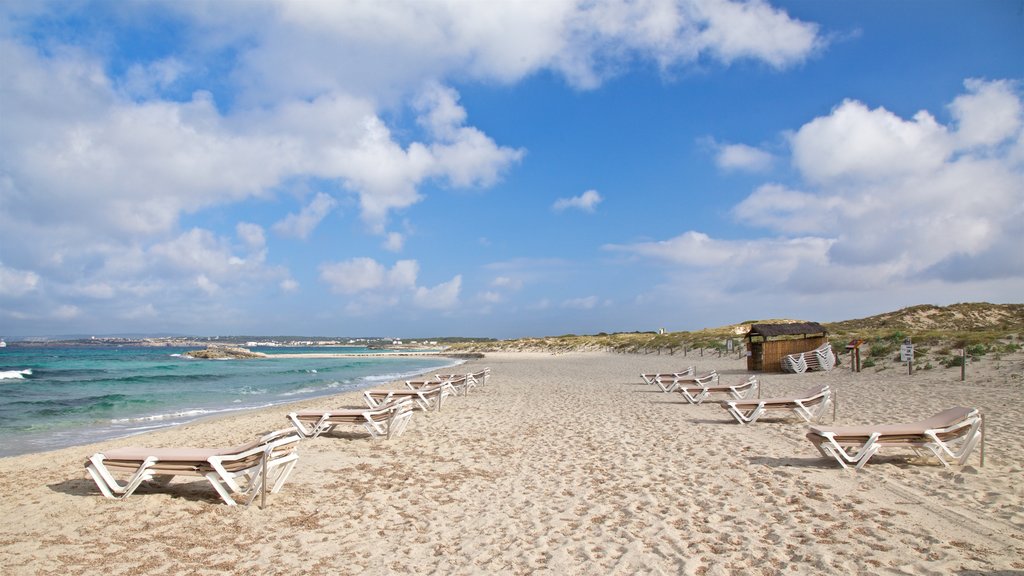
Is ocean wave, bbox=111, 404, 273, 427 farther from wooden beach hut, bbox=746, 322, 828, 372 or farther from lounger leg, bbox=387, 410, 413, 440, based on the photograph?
wooden beach hut, bbox=746, 322, 828, 372

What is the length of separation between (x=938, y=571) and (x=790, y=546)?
36.2 inches

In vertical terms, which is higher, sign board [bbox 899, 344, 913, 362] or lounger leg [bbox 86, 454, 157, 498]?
sign board [bbox 899, 344, 913, 362]

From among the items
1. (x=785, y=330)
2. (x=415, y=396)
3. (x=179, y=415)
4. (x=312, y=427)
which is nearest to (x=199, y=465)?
(x=312, y=427)

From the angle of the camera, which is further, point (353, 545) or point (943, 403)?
point (943, 403)

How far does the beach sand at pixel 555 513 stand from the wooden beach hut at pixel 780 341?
43.3 feet

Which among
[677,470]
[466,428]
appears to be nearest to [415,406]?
[466,428]

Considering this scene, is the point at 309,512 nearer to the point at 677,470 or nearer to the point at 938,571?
the point at 677,470

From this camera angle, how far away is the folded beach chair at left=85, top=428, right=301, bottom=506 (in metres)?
5.77

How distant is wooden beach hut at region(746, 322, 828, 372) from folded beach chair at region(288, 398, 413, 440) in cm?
1689

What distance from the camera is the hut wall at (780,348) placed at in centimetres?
2228

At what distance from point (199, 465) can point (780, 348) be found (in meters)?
21.4

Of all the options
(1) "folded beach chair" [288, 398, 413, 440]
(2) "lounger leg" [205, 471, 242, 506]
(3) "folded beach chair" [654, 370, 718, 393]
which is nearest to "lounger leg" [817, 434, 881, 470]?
(1) "folded beach chair" [288, 398, 413, 440]

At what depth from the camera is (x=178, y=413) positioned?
1684 cm

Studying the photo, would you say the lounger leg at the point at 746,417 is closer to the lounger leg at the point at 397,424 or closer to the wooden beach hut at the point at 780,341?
the lounger leg at the point at 397,424
